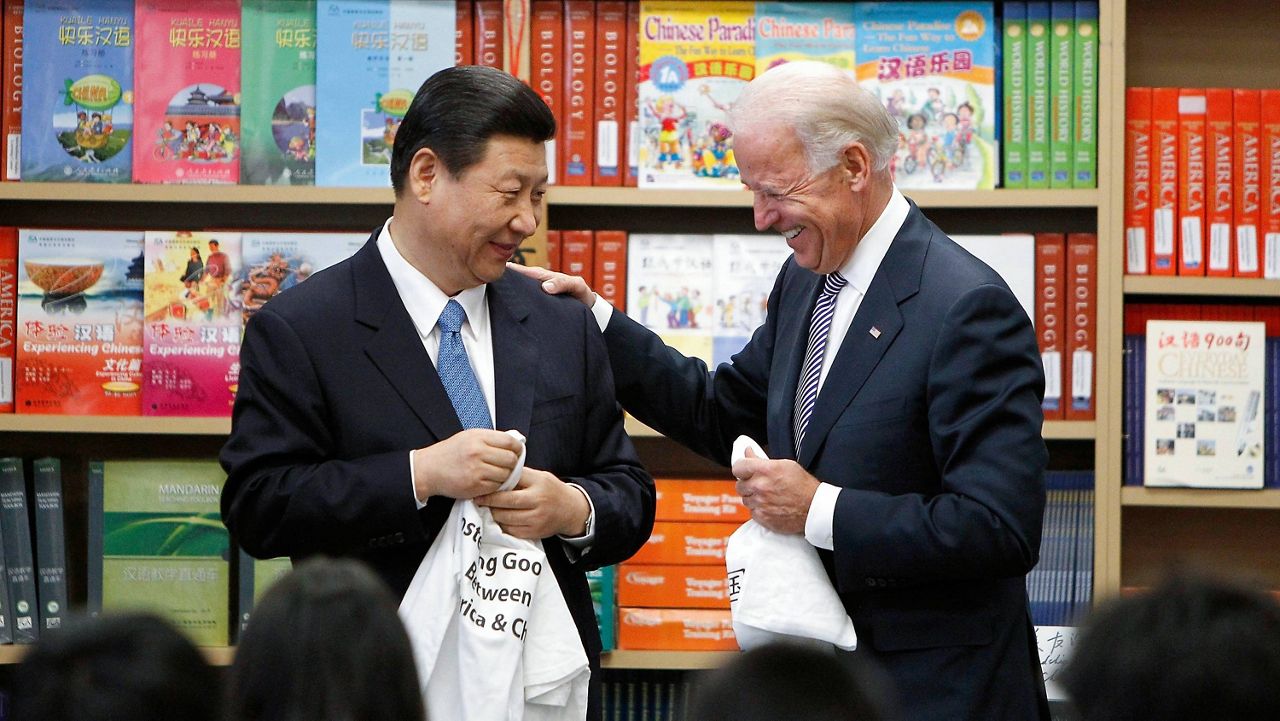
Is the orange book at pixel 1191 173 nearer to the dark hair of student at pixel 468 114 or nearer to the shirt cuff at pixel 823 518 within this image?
the shirt cuff at pixel 823 518

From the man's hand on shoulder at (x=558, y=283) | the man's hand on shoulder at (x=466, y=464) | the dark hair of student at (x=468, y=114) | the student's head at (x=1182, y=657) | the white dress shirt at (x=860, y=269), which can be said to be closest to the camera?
the student's head at (x=1182, y=657)

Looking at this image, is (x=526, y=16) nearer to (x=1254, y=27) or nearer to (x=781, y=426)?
(x=781, y=426)

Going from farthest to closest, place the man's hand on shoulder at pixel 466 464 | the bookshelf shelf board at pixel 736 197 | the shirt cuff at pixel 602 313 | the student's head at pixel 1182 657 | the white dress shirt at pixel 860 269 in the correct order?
the bookshelf shelf board at pixel 736 197, the shirt cuff at pixel 602 313, the white dress shirt at pixel 860 269, the man's hand on shoulder at pixel 466 464, the student's head at pixel 1182 657

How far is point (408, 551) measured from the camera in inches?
71.7

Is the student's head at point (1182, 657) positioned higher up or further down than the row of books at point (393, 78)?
further down

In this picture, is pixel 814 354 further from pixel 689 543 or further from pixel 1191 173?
pixel 1191 173

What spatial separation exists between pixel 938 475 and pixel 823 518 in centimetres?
19

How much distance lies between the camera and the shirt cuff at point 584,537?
1.84 m

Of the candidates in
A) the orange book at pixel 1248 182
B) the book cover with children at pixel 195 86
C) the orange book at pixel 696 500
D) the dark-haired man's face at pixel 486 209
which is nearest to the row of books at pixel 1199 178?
the orange book at pixel 1248 182

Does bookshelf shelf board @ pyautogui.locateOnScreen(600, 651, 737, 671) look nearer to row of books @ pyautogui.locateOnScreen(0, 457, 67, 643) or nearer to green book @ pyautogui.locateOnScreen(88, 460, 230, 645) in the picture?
green book @ pyautogui.locateOnScreen(88, 460, 230, 645)

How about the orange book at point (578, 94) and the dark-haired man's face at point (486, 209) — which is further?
the orange book at point (578, 94)

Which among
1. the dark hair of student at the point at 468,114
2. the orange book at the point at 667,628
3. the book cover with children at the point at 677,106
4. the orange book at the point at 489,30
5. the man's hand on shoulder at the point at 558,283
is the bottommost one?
the orange book at the point at 667,628

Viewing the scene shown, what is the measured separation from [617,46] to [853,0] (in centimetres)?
51

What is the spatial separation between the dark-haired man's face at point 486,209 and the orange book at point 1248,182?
1731 millimetres
